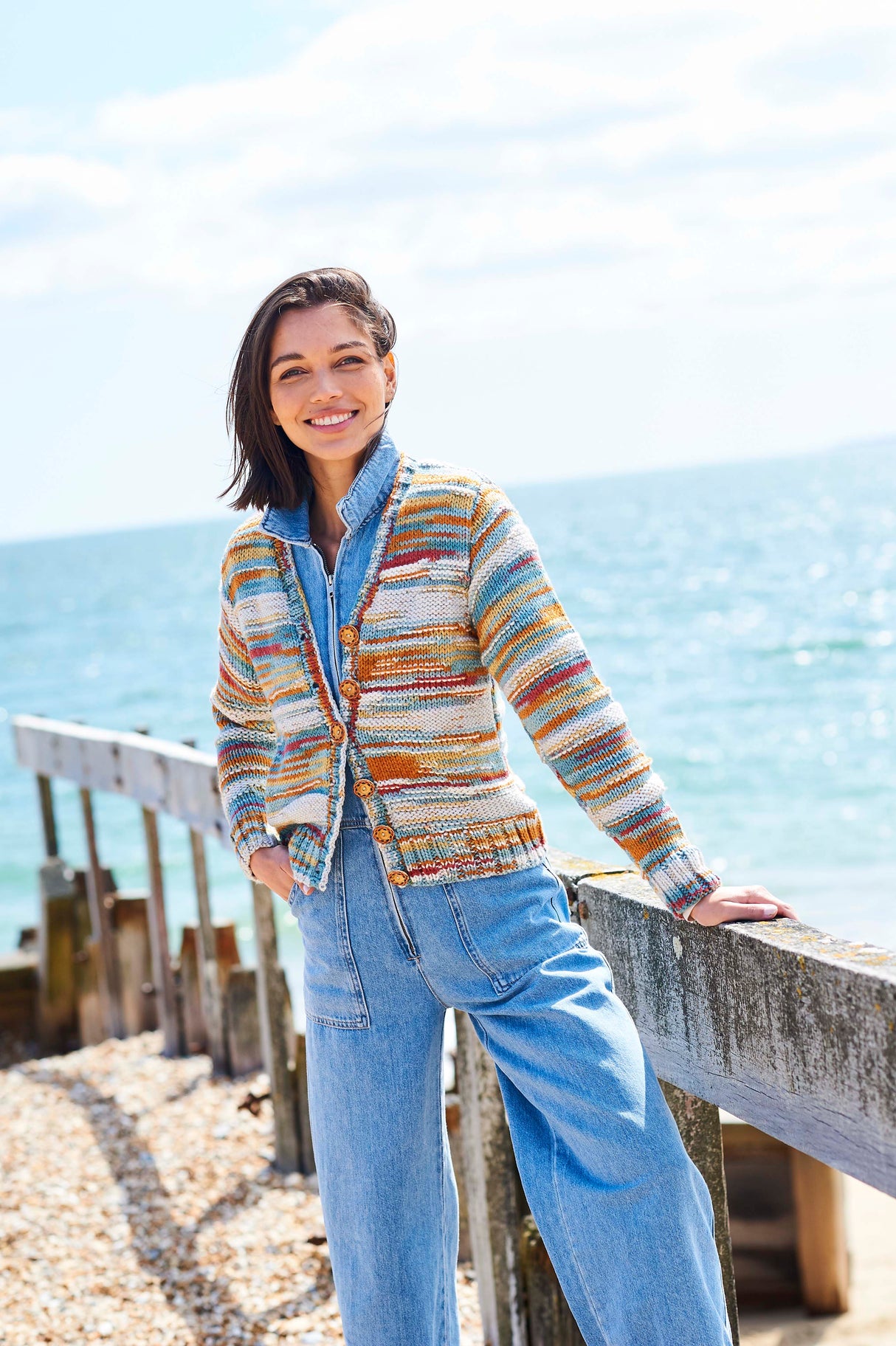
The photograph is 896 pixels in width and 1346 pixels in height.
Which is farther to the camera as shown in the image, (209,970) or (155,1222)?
(209,970)

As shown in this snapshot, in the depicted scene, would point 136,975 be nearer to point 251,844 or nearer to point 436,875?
point 251,844

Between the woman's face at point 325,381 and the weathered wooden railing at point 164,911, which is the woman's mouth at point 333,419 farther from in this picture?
the weathered wooden railing at point 164,911

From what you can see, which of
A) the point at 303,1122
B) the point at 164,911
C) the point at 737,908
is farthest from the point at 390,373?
the point at 164,911

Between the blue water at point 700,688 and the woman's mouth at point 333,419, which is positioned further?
the blue water at point 700,688

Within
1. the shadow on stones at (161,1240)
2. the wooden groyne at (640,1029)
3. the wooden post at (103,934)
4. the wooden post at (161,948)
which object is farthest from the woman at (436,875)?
the wooden post at (103,934)

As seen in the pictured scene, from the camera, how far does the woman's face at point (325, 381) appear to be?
83.9 inches

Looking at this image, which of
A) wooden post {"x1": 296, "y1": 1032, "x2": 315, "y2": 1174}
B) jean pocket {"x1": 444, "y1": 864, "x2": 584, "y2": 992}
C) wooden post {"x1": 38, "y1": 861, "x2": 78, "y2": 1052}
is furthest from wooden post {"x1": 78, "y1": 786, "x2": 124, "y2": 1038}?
jean pocket {"x1": 444, "y1": 864, "x2": 584, "y2": 992}

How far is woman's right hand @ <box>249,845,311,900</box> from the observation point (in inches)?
86.4

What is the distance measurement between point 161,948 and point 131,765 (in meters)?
0.71

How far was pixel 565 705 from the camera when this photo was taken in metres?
1.95

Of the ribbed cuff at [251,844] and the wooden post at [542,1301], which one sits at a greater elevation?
the ribbed cuff at [251,844]

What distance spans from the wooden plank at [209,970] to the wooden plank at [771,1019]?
2635mm

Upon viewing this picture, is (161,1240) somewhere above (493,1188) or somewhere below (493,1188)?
below

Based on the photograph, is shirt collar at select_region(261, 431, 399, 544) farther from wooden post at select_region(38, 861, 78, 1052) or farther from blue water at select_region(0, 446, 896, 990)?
blue water at select_region(0, 446, 896, 990)
